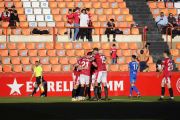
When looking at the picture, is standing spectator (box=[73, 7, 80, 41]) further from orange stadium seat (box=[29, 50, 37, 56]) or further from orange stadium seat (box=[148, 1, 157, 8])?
orange stadium seat (box=[148, 1, 157, 8])

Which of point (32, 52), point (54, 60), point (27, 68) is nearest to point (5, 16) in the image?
point (32, 52)

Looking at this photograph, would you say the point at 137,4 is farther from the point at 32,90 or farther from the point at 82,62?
the point at 82,62

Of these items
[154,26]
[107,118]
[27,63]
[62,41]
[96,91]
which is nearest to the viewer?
[107,118]

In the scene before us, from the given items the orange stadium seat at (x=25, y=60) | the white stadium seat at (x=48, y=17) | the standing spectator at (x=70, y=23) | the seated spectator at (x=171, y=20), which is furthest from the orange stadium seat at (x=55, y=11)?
the seated spectator at (x=171, y=20)

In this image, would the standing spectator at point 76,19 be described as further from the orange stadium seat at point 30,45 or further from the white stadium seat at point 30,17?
the white stadium seat at point 30,17

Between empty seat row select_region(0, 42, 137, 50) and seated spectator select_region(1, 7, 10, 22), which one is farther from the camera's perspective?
seated spectator select_region(1, 7, 10, 22)

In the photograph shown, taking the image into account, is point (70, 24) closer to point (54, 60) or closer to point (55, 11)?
point (54, 60)

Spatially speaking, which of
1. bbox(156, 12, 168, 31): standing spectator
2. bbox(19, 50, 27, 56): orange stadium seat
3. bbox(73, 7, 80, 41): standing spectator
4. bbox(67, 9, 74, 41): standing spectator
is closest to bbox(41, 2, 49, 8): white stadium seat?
bbox(67, 9, 74, 41): standing spectator

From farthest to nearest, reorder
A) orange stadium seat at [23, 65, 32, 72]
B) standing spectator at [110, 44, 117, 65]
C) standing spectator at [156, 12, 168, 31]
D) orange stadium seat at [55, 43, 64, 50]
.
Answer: standing spectator at [156, 12, 168, 31]
orange stadium seat at [55, 43, 64, 50]
standing spectator at [110, 44, 117, 65]
orange stadium seat at [23, 65, 32, 72]

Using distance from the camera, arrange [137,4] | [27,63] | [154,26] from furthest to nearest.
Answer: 1. [137,4]
2. [154,26]
3. [27,63]

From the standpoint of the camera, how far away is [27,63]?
75.3 ft

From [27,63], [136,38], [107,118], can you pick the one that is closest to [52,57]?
[27,63]

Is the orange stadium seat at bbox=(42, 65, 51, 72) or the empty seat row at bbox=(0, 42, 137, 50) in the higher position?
the empty seat row at bbox=(0, 42, 137, 50)

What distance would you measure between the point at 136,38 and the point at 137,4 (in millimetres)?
4206
